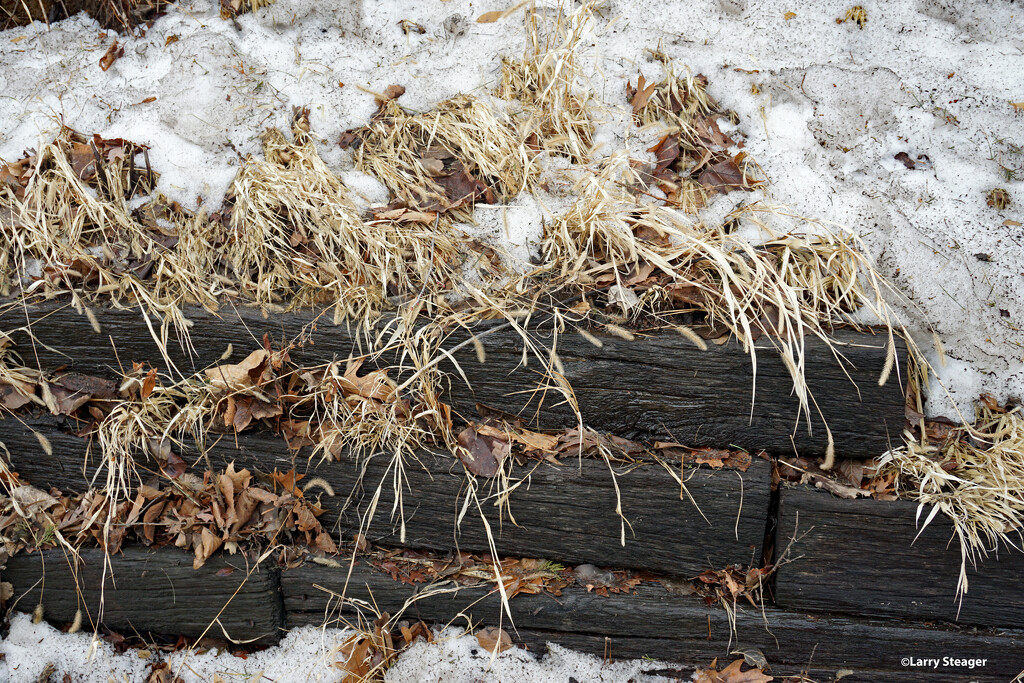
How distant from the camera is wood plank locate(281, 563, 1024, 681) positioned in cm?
234

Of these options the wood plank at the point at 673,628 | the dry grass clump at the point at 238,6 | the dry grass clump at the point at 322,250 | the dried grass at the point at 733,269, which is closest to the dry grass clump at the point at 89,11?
the dry grass clump at the point at 238,6

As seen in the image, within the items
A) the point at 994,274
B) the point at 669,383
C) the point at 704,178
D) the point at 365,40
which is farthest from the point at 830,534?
the point at 365,40

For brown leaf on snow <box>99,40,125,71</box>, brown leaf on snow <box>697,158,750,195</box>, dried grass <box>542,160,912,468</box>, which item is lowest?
dried grass <box>542,160,912,468</box>

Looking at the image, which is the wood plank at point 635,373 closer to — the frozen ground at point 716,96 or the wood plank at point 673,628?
the frozen ground at point 716,96

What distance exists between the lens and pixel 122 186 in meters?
2.59

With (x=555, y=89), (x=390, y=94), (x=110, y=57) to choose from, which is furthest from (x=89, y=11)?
(x=555, y=89)

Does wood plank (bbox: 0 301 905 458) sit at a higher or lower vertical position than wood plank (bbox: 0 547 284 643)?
higher

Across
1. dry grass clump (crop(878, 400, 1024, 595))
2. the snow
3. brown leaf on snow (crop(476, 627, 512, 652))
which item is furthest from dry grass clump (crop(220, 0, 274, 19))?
dry grass clump (crop(878, 400, 1024, 595))

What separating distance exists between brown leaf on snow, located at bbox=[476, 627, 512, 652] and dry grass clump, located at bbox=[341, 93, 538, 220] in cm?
176

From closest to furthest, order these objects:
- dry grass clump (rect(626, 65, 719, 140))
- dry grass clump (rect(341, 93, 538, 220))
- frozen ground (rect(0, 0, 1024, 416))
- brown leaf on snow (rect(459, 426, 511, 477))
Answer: brown leaf on snow (rect(459, 426, 511, 477)) → frozen ground (rect(0, 0, 1024, 416)) → dry grass clump (rect(341, 93, 538, 220)) → dry grass clump (rect(626, 65, 719, 140))

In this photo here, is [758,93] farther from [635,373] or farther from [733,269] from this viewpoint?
[635,373]

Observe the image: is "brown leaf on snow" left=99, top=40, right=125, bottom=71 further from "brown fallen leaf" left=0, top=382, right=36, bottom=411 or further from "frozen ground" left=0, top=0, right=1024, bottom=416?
"brown fallen leaf" left=0, top=382, right=36, bottom=411

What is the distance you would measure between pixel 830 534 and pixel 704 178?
5.17 ft

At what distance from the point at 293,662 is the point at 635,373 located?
1.88 m
